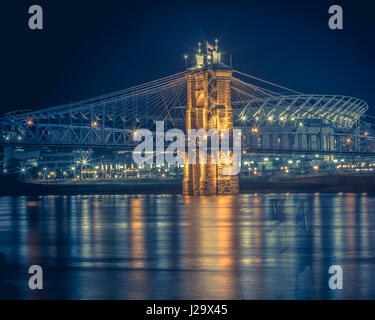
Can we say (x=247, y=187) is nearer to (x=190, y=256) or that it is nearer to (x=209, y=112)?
(x=209, y=112)

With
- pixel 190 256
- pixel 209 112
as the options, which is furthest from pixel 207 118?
pixel 190 256

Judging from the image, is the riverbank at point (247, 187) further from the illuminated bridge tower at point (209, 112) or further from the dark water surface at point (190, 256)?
the dark water surface at point (190, 256)

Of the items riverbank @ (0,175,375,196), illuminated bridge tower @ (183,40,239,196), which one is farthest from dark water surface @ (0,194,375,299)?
riverbank @ (0,175,375,196)

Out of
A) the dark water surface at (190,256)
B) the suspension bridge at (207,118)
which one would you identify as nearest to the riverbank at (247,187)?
the suspension bridge at (207,118)

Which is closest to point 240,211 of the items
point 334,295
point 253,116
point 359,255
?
point 359,255
